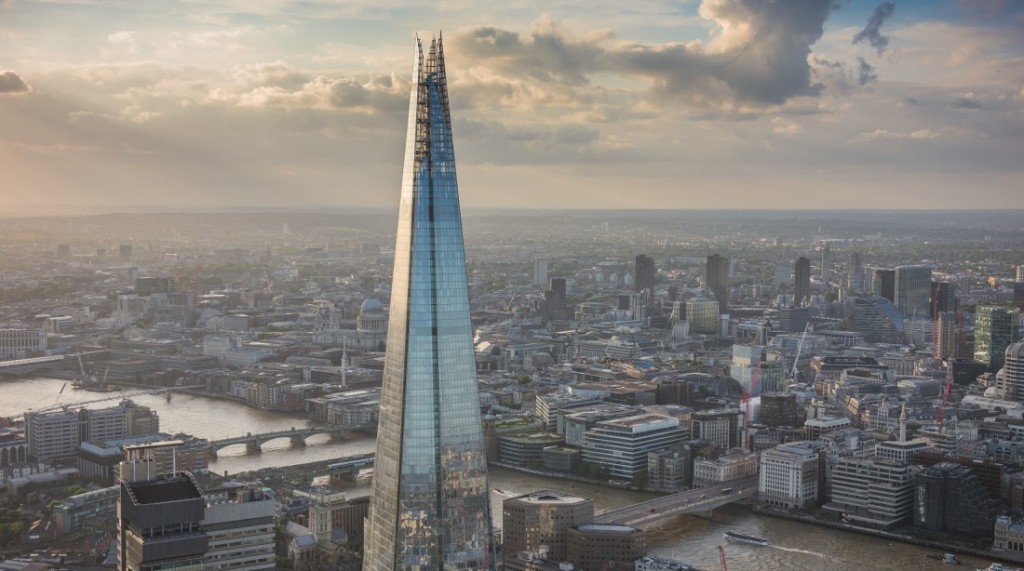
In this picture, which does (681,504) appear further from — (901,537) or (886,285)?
(886,285)

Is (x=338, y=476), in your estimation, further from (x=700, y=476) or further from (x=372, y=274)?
(x=372, y=274)

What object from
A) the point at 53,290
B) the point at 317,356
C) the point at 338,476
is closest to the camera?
the point at 338,476

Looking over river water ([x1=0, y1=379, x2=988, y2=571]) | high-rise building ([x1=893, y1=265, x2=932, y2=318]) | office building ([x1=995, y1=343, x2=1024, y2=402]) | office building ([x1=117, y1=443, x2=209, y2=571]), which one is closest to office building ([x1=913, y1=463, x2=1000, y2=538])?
river water ([x1=0, y1=379, x2=988, y2=571])

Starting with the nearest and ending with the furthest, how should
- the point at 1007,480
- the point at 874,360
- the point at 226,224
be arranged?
the point at 1007,480 → the point at 874,360 → the point at 226,224

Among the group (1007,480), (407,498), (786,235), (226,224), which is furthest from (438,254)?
(786,235)

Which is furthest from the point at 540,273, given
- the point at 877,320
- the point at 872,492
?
the point at 872,492

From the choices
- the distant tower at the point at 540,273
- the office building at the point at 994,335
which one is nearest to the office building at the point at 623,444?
the office building at the point at 994,335
